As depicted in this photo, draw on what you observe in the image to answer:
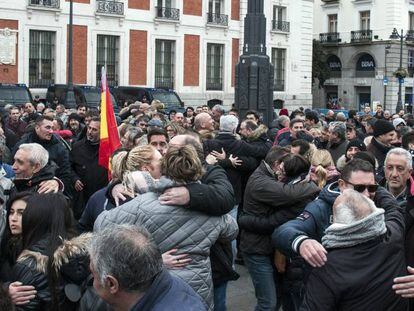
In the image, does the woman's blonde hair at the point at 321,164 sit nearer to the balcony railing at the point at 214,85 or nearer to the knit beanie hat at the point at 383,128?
the knit beanie hat at the point at 383,128

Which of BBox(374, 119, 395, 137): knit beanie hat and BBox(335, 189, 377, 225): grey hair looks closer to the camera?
BBox(335, 189, 377, 225): grey hair

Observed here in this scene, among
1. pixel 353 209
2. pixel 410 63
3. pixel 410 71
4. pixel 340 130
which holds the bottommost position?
pixel 353 209

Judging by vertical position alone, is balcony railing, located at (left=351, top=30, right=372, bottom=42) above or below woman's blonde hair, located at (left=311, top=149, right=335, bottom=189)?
above

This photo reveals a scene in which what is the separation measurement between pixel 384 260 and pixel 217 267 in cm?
150

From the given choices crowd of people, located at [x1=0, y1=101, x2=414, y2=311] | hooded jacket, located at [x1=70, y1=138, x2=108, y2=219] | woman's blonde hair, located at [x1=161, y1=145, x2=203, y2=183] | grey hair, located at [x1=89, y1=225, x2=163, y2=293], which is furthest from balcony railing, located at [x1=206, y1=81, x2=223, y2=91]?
grey hair, located at [x1=89, y1=225, x2=163, y2=293]

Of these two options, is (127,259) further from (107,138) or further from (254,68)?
(254,68)

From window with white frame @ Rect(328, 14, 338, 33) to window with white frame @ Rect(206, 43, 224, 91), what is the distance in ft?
52.8

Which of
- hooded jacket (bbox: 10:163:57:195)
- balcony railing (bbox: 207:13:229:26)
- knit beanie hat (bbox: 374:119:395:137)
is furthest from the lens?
balcony railing (bbox: 207:13:229:26)

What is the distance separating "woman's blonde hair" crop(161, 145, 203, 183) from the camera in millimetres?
3711

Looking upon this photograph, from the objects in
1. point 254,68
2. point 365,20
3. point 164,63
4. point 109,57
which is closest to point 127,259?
point 254,68

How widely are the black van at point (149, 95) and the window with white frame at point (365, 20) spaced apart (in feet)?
80.9

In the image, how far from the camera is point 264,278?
16.8ft

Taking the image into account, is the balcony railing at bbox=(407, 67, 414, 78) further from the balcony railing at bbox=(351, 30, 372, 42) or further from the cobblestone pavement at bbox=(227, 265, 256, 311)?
the cobblestone pavement at bbox=(227, 265, 256, 311)

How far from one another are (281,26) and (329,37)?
11787 mm
